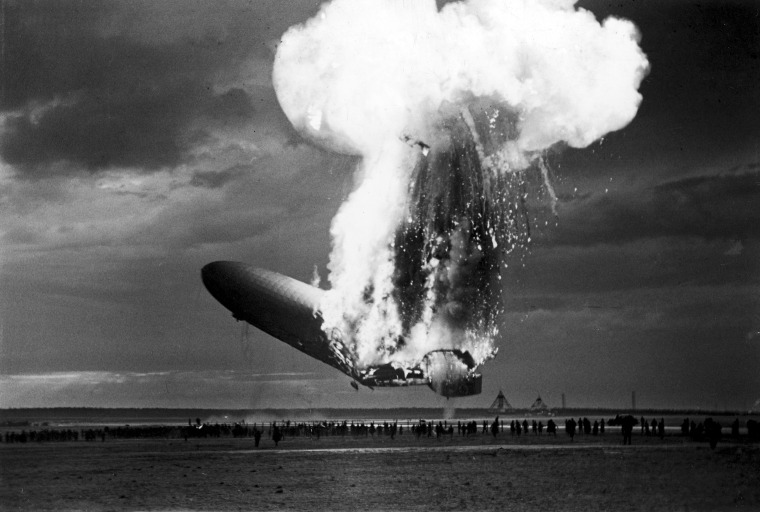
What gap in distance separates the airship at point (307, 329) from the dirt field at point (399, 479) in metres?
8.27

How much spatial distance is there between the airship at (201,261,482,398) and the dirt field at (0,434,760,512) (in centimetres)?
827

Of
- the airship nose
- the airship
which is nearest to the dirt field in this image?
the airship

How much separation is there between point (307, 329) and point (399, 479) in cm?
3403

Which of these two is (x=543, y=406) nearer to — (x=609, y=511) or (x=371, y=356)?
(x=371, y=356)

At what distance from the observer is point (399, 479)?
914 inches

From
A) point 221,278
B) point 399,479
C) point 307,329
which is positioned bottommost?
point 399,479

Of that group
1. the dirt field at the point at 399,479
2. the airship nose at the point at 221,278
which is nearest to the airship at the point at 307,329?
the airship nose at the point at 221,278

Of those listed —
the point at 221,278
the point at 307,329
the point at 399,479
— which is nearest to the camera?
the point at 399,479

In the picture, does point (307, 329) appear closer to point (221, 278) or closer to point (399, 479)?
point (221, 278)

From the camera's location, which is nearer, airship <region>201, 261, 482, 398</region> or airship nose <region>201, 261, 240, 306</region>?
airship <region>201, 261, 482, 398</region>

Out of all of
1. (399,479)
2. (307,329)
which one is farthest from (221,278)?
(399,479)

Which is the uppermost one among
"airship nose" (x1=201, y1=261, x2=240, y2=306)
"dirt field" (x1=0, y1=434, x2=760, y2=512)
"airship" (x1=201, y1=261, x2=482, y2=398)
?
"airship nose" (x1=201, y1=261, x2=240, y2=306)

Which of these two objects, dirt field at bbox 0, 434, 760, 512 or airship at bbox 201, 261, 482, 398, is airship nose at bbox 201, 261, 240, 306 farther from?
dirt field at bbox 0, 434, 760, 512

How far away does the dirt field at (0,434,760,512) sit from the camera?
62.7 feet
